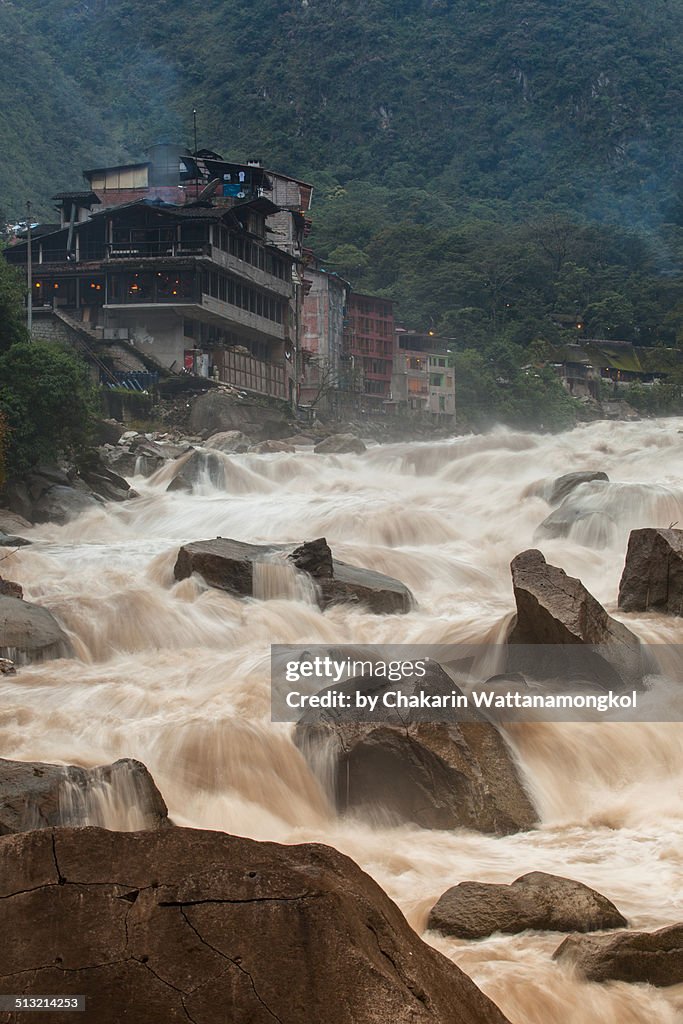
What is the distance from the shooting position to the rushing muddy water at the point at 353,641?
907 cm

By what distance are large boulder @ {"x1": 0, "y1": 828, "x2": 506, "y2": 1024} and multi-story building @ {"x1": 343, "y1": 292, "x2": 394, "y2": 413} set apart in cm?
6389

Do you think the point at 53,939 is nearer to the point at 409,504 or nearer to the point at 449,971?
the point at 449,971

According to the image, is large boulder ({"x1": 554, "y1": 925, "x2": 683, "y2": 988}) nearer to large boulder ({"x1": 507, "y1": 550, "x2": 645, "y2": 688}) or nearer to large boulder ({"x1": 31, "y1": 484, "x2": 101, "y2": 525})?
large boulder ({"x1": 507, "y1": 550, "x2": 645, "y2": 688})

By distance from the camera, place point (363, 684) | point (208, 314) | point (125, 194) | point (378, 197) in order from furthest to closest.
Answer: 1. point (378, 197)
2. point (125, 194)
3. point (208, 314)
4. point (363, 684)

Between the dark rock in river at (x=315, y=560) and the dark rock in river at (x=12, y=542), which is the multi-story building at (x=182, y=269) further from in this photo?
the dark rock in river at (x=315, y=560)

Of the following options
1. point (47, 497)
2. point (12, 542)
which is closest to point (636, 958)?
point (12, 542)

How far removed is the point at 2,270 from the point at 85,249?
75.8 feet

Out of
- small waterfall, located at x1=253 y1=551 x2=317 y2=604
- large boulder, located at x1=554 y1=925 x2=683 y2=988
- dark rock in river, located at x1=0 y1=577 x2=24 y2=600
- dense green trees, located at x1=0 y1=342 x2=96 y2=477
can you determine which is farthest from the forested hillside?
large boulder, located at x1=554 y1=925 x2=683 y2=988

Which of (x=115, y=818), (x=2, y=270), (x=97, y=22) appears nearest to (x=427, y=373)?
(x=2, y=270)

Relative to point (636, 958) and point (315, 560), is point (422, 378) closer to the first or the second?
point (315, 560)

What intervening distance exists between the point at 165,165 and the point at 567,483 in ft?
122

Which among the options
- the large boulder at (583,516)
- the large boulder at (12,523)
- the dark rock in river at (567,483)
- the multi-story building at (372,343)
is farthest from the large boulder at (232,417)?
the large boulder at (583,516)

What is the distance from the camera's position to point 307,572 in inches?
738

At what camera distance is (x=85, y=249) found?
53.9 metres
